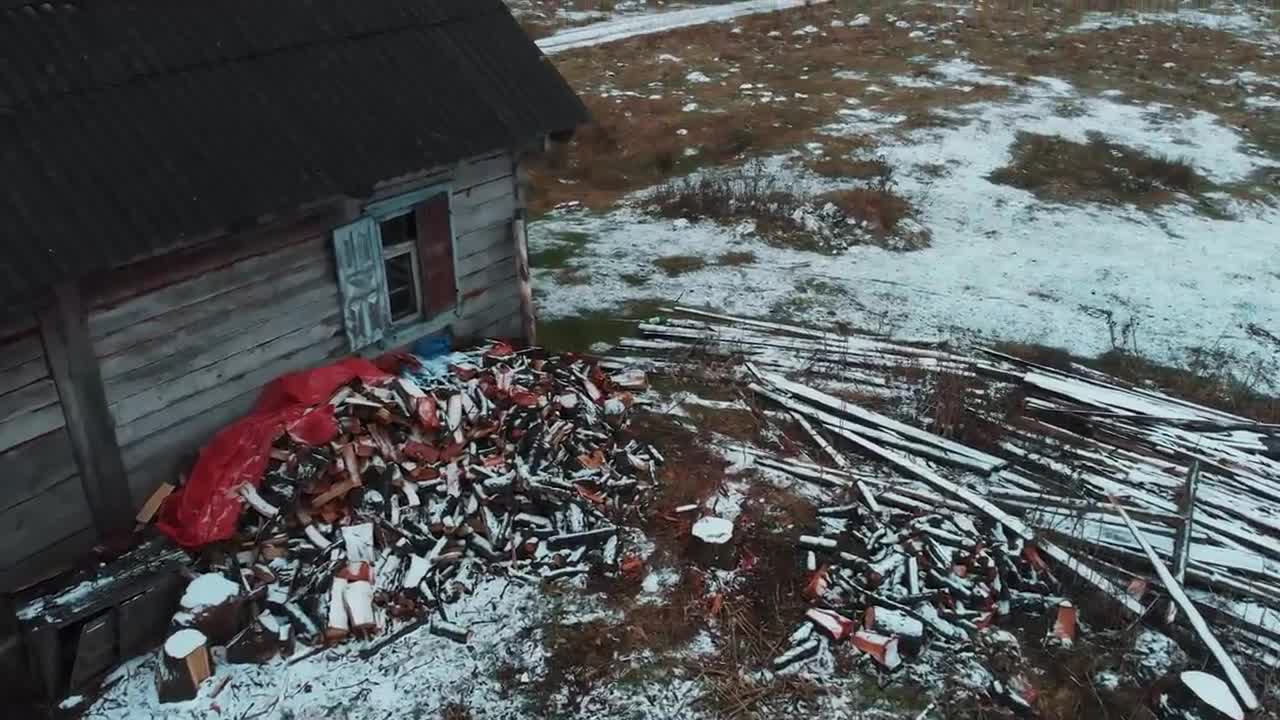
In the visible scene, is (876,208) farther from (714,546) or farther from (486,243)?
(714,546)

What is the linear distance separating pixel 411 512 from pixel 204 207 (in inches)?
118

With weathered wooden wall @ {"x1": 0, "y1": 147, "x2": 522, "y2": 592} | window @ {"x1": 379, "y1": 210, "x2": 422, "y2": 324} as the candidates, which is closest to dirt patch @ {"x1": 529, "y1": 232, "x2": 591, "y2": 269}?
window @ {"x1": 379, "y1": 210, "x2": 422, "y2": 324}

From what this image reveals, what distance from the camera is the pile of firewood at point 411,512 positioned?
7.09 metres

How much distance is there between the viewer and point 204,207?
Answer: 23.3 ft

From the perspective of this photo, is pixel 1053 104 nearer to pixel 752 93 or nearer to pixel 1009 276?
pixel 752 93

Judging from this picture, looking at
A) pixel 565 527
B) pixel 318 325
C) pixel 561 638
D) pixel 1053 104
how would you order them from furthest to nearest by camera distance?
pixel 1053 104 < pixel 318 325 < pixel 565 527 < pixel 561 638

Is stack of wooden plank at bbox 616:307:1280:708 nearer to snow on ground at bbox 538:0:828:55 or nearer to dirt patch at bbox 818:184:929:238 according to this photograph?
dirt patch at bbox 818:184:929:238

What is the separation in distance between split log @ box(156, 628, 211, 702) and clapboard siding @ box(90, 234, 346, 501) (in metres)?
1.72

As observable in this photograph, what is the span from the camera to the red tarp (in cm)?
739

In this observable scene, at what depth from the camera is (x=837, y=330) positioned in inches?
488

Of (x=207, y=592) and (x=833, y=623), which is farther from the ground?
(x=207, y=592)

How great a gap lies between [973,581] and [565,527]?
350cm

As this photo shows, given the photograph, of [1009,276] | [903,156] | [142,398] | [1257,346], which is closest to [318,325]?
[142,398]


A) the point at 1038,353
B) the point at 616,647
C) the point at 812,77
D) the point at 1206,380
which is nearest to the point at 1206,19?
the point at 812,77
